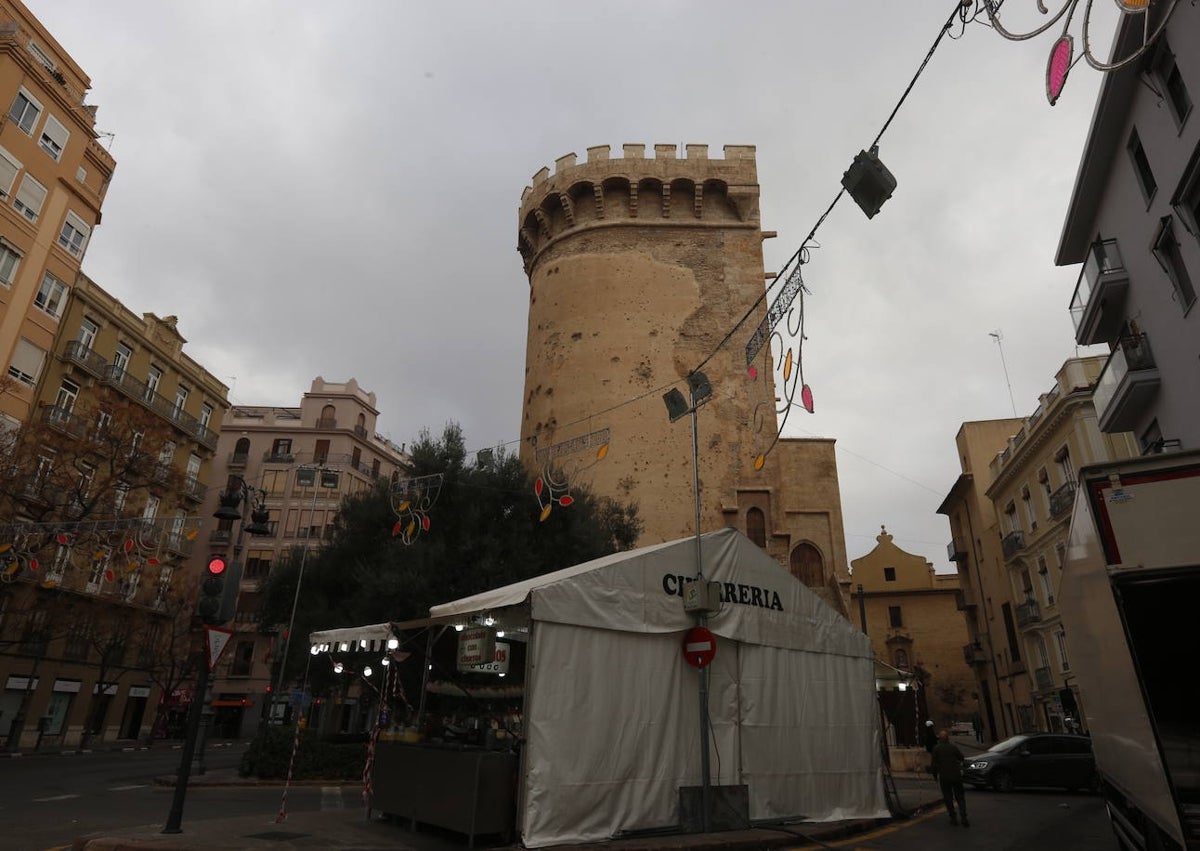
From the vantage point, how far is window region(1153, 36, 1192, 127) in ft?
44.4

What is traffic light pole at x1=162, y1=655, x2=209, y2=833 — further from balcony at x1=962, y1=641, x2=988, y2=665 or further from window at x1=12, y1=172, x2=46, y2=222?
balcony at x1=962, y1=641, x2=988, y2=665

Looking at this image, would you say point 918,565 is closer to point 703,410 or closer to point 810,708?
point 703,410

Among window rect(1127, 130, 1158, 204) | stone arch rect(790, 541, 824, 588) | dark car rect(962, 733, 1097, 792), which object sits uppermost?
window rect(1127, 130, 1158, 204)

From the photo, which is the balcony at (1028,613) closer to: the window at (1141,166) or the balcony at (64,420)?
the window at (1141,166)

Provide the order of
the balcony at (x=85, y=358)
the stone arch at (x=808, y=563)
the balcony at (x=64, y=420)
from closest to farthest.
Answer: the balcony at (x=64, y=420) → the balcony at (x=85, y=358) → the stone arch at (x=808, y=563)

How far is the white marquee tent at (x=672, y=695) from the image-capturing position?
8.01m

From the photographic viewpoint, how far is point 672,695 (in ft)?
30.0

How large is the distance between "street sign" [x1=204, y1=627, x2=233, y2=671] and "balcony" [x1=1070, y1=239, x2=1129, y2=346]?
19109mm

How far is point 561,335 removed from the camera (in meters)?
31.2

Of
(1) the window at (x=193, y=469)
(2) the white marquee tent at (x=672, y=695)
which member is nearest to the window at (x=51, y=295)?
(1) the window at (x=193, y=469)

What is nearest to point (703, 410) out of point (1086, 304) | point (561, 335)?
point (561, 335)

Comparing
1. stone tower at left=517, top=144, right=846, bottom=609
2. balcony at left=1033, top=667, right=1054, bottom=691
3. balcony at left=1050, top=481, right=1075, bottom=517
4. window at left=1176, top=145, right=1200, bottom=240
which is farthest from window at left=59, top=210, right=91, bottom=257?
balcony at left=1033, top=667, right=1054, bottom=691

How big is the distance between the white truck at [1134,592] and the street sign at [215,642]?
8.84m

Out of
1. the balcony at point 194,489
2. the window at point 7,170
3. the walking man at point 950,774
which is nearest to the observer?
the walking man at point 950,774
